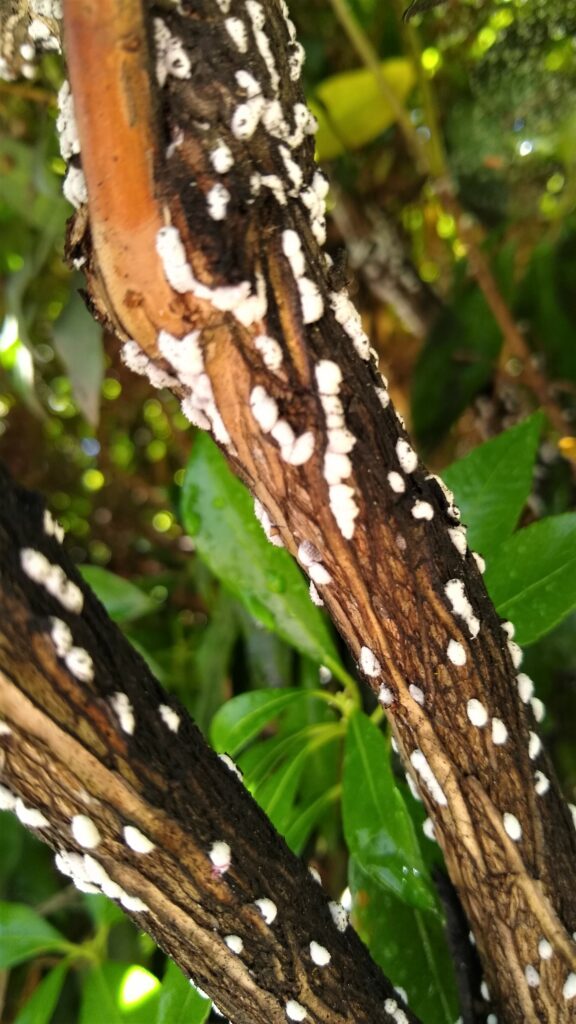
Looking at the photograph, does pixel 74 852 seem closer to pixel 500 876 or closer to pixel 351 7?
pixel 500 876

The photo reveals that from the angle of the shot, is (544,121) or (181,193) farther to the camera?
(544,121)

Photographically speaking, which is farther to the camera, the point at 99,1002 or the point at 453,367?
the point at 453,367

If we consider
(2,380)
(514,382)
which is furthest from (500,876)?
(2,380)

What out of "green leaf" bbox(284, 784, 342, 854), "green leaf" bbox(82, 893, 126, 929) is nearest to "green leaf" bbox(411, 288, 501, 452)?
"green leaf" bbox(284, 784, 342, 854)

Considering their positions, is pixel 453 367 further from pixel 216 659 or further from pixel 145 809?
pixel 145 809

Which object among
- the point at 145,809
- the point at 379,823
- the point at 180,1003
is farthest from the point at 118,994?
the point at 145,809

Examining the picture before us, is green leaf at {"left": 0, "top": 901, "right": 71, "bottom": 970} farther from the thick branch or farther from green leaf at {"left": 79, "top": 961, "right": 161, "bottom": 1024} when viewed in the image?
the thick branch

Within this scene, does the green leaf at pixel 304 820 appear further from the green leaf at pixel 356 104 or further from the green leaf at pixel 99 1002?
the green leaf at pixel 356 104
